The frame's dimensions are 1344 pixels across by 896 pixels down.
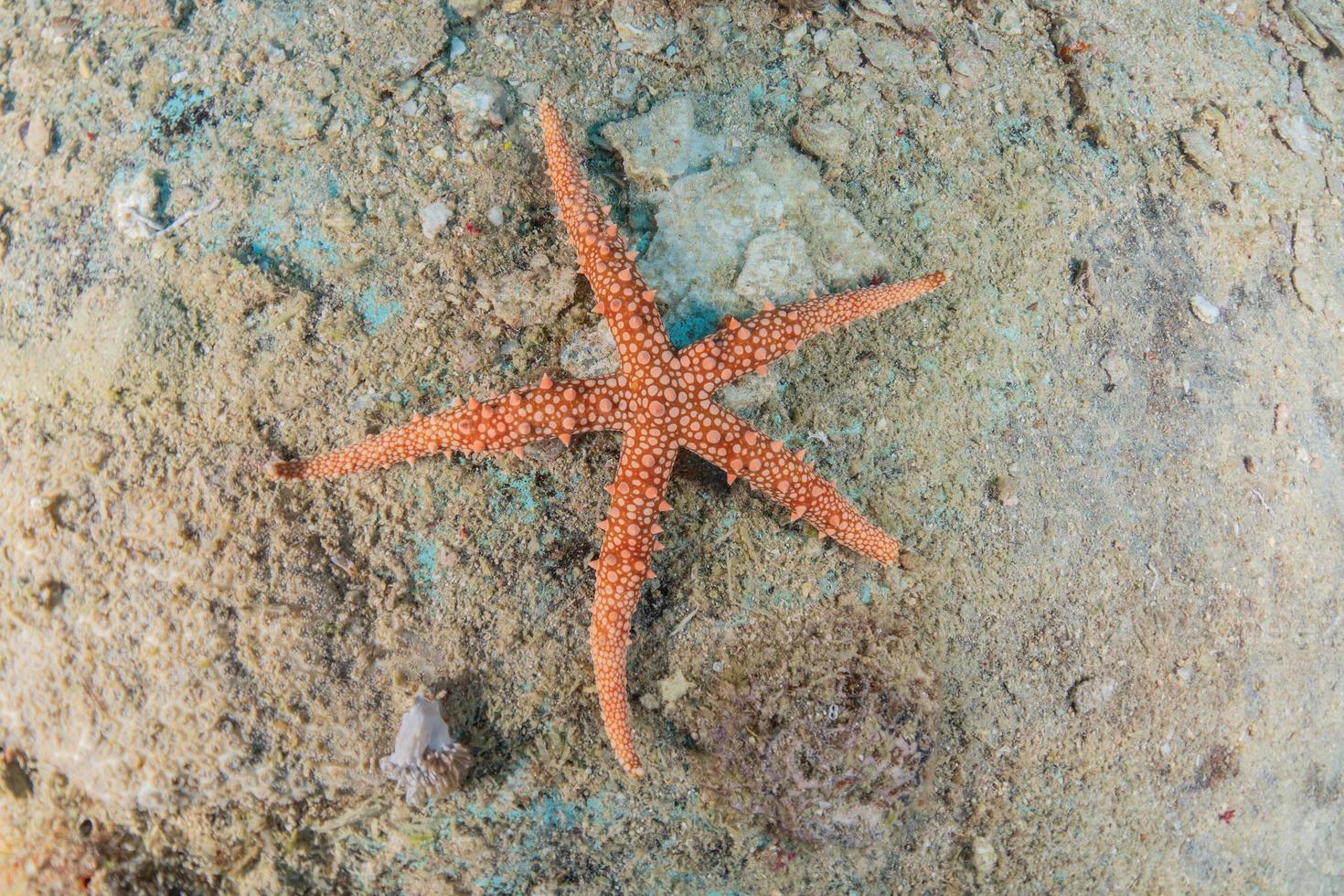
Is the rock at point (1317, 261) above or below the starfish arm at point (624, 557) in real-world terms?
above

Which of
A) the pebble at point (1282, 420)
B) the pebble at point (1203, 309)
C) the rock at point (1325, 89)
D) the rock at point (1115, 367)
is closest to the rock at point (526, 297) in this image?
the rock at point (1115, 367)

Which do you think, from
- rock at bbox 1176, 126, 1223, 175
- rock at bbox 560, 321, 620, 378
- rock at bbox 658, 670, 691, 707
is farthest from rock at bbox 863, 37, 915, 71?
rock at bbox 658, 670, 691, 707

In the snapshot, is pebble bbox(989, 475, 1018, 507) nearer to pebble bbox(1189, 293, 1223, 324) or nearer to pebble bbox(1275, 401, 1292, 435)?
pebble bbox(1189, 293, 1223, 324)

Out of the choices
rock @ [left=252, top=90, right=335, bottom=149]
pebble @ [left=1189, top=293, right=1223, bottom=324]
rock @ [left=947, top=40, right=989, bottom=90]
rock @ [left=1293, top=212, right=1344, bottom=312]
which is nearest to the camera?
rock @ [left=252, top=90, right=335, bottom=149]

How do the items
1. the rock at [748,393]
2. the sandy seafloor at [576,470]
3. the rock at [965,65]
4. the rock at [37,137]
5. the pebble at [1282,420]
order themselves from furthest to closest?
the pebble at [1282,420]
the rock at [965,65]
the rock at [37,137]
the rock at [748,393]
the sandy seafloor at [576,470]

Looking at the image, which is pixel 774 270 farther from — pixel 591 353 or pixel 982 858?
pixel 982 858

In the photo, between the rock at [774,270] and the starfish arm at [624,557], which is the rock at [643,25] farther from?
the starfish arm at [624,557]

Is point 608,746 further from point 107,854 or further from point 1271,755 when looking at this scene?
point 1271,755
